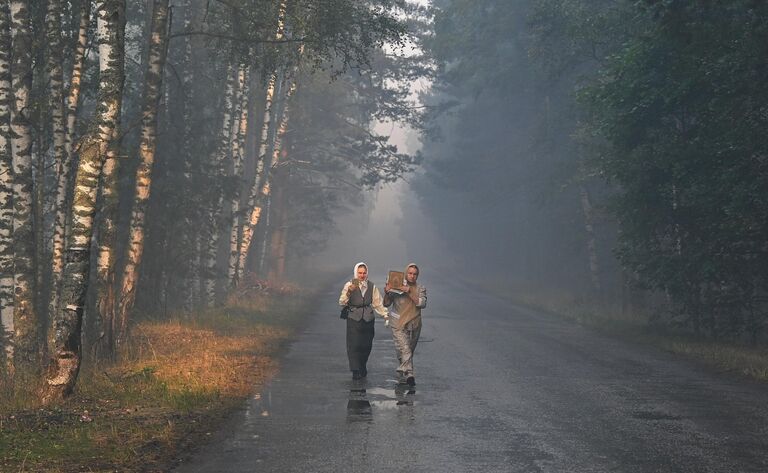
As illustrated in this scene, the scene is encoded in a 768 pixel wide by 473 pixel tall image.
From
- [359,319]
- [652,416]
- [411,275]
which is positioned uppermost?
[411,275]

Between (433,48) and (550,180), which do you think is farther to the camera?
(433,48)

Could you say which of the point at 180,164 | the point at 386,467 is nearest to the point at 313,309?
the point at 180,164

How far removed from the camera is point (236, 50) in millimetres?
18562

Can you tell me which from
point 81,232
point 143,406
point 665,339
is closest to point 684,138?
point 665,339

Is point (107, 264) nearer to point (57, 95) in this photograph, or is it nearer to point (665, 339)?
point (57, 95)

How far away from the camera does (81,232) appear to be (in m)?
11.1

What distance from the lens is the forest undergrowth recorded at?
315 inches

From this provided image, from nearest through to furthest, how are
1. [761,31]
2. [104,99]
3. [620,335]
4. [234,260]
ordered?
[104,99]
[761,31]
[620,335]
[234,260]

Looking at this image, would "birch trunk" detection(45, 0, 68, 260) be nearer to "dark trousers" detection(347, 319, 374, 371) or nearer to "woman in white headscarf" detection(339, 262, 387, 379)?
"woman in white headscarf" detection(339, 262, 387, 379)

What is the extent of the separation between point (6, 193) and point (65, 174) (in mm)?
1759

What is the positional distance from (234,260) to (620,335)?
13.0m

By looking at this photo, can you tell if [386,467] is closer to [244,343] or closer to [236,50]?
[244,343]

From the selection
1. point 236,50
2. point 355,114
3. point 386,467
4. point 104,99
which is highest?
point 355,114

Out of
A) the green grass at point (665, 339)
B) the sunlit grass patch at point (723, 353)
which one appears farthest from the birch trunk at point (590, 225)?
the sunlit grass patch at point (723, 353)
